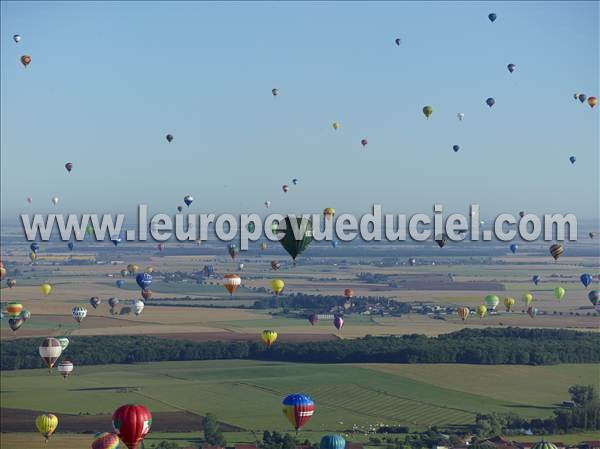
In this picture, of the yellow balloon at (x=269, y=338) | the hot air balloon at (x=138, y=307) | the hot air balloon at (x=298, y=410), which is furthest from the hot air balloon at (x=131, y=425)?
the hot air balloon at (x=138, y=307)

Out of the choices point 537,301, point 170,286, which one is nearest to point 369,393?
point 537,301

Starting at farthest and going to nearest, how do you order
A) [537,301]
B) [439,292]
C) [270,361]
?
[439,292]
[537,301]
[270,361]

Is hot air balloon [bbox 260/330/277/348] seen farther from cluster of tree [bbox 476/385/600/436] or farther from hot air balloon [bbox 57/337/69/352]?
cluster of tree [bbox 476/385/600/436]

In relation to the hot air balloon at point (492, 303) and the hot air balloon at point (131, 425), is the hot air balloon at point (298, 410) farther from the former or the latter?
the hot air balloon at point (492, 303)

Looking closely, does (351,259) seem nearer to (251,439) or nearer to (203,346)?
(203,346)

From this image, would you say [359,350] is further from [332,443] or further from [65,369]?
[332,443]

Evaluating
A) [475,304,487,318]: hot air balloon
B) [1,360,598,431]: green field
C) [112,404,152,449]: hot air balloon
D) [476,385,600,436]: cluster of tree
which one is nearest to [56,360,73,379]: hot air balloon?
[1,360,598,431]: green field
